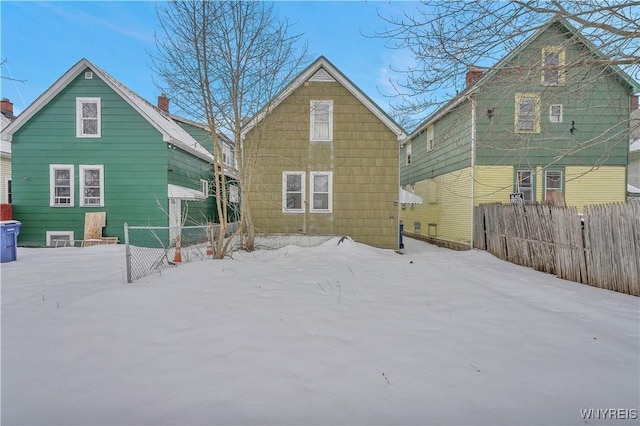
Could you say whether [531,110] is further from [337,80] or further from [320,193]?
[337,80]

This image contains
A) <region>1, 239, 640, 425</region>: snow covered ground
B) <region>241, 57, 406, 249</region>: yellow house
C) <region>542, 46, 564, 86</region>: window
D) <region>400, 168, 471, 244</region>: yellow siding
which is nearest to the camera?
<region>1, 239, 640, 425</region>: snow covered ground

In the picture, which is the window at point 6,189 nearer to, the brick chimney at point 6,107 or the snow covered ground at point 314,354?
the brick chimney at point 6,107

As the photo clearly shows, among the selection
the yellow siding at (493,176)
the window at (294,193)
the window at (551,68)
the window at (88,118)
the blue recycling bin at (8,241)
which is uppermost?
the window at (88,118)

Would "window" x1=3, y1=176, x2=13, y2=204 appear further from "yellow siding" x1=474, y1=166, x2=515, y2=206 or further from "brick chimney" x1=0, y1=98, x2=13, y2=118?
"yellow siding" x1=474, y1=166, x2=515, y2=206

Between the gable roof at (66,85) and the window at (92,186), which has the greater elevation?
the gable roof at (66,85)

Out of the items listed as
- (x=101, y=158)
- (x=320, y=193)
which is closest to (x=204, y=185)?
(x=101, y=158)

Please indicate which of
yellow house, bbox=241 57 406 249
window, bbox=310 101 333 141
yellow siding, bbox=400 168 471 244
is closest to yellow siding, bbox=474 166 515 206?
yellow siding, bbox=400 168 471 244

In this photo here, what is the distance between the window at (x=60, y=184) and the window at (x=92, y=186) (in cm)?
43

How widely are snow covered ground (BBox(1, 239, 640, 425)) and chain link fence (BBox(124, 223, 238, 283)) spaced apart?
1602 mm

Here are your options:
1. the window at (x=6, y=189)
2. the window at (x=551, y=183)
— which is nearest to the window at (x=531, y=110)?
the window at (x=551, y=183)

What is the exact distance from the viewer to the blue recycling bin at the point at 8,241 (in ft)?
26.3

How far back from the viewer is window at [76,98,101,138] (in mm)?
11570

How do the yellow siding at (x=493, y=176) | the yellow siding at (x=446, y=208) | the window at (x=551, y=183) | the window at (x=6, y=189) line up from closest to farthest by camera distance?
the yellow siding at (x=493, y=176) < the window at (x=551, y=183) < the yellow siding at (x=446, y=208) < the window at (x=6, y=189)

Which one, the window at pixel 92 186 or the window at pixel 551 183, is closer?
the window at pixel 92 186
